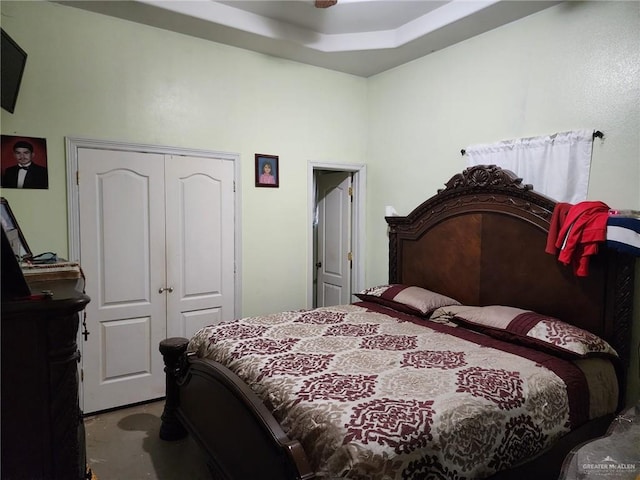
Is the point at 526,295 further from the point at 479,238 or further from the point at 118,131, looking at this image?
the point at 118,131

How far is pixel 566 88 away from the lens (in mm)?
2711

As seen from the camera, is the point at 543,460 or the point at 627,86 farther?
the point at 627,86

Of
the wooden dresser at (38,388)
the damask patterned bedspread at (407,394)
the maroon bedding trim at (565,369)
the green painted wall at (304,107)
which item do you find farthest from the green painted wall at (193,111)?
the wooden dresser at (38,388)

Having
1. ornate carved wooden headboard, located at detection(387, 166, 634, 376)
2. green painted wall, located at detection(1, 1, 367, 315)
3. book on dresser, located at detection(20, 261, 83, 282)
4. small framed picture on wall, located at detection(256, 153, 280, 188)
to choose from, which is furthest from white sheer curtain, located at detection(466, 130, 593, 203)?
book on dresser, located at detection(20, 261, 83, 282)

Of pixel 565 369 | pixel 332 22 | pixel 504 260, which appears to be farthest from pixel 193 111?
pixel 565 369

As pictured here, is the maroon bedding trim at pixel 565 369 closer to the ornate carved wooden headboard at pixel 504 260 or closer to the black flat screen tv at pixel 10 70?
the ornate carved wooden headboard at pixel 504 260

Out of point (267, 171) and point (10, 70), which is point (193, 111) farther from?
point (10, 70)

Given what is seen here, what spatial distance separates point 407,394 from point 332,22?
118 inches

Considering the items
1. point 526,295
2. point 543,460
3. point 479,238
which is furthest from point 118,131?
point 543,460

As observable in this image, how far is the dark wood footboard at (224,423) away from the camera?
1.53 m

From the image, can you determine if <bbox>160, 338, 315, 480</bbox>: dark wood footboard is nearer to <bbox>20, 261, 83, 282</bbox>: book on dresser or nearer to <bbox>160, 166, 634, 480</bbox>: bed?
<bbox>160, 166, 634, 480</bbox>: bed

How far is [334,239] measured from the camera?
4.68 m

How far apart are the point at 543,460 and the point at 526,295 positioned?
1.14 m

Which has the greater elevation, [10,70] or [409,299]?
[10,70]
